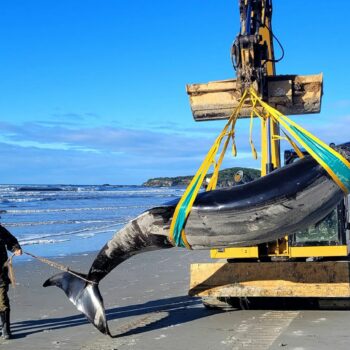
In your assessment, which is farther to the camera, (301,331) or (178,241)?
(301,331)

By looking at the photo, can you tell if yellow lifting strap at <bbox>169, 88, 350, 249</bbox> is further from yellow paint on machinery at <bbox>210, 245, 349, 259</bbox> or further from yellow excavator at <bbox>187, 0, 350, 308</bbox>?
yellow paint on machinery at <bbox>210, 245, 349, 259</bbox>

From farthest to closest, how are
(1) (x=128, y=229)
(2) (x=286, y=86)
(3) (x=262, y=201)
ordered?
(2) (x=286, y=86) → (1) (x=128, y=229) → (3) (x=262, y=201)

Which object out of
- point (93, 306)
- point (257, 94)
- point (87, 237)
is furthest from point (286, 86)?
point (87, 237)

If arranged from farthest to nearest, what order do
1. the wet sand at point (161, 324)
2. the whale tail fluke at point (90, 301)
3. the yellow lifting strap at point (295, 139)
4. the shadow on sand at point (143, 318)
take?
the shadow on sand at point (143, 318)
the wet sand at point (161, 324)
the whale tail fluke at point (90, 301)
the yellow lifting strap at point (295, 139)

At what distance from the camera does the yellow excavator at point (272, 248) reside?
25.8ft

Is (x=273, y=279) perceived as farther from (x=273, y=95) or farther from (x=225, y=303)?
(x=273, y=95)

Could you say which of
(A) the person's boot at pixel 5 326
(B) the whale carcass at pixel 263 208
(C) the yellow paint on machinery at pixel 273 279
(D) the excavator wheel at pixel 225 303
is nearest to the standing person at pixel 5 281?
(A) the person's boot at pixel 5 326

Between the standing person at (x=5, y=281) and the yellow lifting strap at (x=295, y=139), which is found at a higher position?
the yellow lifting strap at (x=295, y=139)

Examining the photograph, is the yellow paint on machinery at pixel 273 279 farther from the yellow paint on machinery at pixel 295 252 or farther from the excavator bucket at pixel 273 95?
the excavator bucket at pixel 273 95

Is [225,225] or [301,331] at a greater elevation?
[225,225]

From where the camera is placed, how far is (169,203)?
5.78 m

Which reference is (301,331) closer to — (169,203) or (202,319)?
(202,319)

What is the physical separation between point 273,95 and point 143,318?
3.84 m

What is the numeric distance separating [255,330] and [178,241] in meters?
3.03
